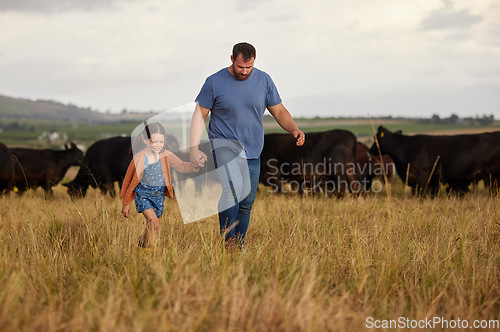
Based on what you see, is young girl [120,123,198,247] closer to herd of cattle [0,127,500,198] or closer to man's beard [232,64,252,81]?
man's beard [232,64,252,81]

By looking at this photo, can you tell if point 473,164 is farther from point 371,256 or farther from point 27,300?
point 27,300

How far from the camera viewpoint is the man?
432 cm

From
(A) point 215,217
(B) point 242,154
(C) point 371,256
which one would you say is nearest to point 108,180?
(A) point 215,217

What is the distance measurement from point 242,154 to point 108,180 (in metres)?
6.93

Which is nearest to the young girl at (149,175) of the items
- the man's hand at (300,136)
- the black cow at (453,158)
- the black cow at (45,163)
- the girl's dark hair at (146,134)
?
the girl's dark hair at (146,134)

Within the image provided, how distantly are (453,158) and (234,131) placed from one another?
6972 mm

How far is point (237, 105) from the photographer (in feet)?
14.2

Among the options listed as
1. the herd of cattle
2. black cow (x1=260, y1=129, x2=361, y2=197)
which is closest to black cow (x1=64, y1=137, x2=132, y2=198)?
the herd of cattle

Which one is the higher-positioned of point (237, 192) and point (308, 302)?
point (237, 192)

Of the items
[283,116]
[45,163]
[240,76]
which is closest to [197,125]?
[240,76]

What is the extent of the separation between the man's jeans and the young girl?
38 centimetres

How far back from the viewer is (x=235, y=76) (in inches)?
170

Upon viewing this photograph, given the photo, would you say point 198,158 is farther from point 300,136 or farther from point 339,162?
point 339,162

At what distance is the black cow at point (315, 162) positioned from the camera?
10.4 m
